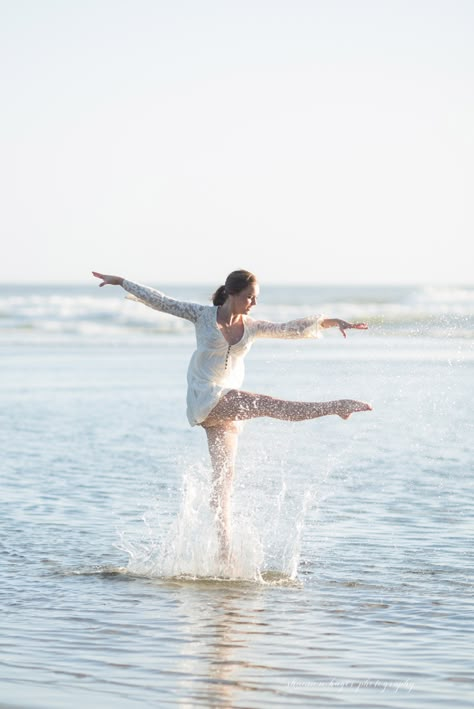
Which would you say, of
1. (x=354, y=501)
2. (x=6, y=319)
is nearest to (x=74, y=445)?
(x=354, y=501)

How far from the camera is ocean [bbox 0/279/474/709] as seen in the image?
575 cm

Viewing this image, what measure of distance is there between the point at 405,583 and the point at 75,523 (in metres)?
3.10

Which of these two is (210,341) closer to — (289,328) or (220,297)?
(220,297)

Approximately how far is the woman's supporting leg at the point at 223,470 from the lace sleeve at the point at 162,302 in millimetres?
810

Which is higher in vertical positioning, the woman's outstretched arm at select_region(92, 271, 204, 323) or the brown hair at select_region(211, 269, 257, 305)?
the brown hair at select_region(211, 269, 257, 305)

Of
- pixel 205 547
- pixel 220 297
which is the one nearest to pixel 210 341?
pixel 220 297

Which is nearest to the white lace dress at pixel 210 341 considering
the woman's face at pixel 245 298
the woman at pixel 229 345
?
the woman at pixel 229 345

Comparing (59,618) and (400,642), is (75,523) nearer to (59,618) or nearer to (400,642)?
(59,618)

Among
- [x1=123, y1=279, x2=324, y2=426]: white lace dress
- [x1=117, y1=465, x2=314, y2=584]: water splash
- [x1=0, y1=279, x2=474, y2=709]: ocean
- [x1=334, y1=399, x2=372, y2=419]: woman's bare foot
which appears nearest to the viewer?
[x1=0, y1=279, x2=474, y2=709]: ocean

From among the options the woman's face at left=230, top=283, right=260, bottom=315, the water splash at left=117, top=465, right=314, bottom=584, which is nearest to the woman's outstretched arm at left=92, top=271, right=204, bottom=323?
the woman's face at left=230, top=283, right=260, bottom=315

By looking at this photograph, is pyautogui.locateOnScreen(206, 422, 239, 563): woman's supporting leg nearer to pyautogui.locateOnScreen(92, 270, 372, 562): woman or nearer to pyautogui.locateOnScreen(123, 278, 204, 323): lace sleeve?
pyautogui.locateOnScreen(92, 270, 372, 562): woman

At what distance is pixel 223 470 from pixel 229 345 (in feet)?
2.87

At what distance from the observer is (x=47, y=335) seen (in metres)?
42.5

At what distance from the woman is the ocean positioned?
820 millimetres
